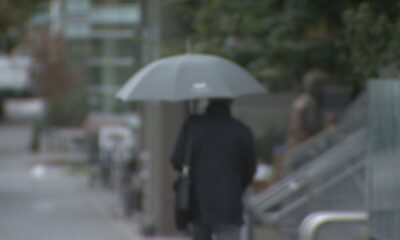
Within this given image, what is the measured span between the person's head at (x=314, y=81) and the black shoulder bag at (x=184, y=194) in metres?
4.21

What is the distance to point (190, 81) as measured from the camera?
7.47m

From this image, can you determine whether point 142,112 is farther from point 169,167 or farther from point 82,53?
point 82,53

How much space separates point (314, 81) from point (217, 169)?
4.29 metres

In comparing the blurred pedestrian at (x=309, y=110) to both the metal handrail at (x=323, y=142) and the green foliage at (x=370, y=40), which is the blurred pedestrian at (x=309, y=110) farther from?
the green foliage at (x=370, y=40)

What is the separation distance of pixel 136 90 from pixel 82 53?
1120 inches

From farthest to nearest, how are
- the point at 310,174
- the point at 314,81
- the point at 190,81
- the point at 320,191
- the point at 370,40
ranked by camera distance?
1. the point at 314,81
2. the point at 310,174
3. the point at 370,40
4. the point at 320,191
5. the point at 190,81

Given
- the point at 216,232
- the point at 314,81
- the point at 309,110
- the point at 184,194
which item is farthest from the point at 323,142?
the point at 184,194

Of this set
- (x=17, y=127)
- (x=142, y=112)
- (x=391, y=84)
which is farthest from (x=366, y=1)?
(x=17, y=127)

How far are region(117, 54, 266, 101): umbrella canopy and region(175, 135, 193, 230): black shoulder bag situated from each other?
39cm

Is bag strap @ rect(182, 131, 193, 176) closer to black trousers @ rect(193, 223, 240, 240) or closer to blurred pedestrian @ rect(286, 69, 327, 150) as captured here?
black trousers @ rect(193, 223, 240, 240)

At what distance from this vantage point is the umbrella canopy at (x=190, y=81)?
7.36m

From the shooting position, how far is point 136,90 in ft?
24.5

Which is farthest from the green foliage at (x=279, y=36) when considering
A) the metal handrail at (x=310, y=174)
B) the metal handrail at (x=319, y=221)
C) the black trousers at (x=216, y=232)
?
the metal handrail at (x=319, y=221)

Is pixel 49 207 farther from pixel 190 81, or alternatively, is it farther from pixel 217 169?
pixel 217 169
